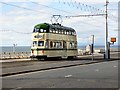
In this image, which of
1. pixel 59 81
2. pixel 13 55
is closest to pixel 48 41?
pixel 13 55

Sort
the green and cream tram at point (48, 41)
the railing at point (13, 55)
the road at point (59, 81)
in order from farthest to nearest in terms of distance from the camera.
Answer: the railing at point (13, 55) → the green and cream tram at point (48, 41) → the road at point (59, 81)

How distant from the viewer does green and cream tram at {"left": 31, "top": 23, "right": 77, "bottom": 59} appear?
45.1m

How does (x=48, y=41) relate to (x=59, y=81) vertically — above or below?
above

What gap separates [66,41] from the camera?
49.7 m

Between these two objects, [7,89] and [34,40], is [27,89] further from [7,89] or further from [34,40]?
[34,40]

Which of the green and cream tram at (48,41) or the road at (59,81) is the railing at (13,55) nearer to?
the green and cream tram at (48,41)

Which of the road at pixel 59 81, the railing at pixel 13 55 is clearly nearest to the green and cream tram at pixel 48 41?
the railing at pixel 13 55

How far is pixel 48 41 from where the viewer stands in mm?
45406

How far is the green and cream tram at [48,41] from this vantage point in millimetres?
45125

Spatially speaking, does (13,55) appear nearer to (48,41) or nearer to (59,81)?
(48,41)

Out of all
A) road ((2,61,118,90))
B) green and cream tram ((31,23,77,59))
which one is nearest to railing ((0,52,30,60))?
green and cream tram ((31,23,77,59))

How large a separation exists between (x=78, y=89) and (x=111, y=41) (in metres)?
42.2

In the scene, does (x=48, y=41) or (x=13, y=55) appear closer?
(x=48, y=41)

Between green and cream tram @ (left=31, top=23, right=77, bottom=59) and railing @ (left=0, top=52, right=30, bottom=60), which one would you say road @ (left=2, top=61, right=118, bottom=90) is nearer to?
green and cream tram @ (left=31, top=23, right=77, bottom=59)
